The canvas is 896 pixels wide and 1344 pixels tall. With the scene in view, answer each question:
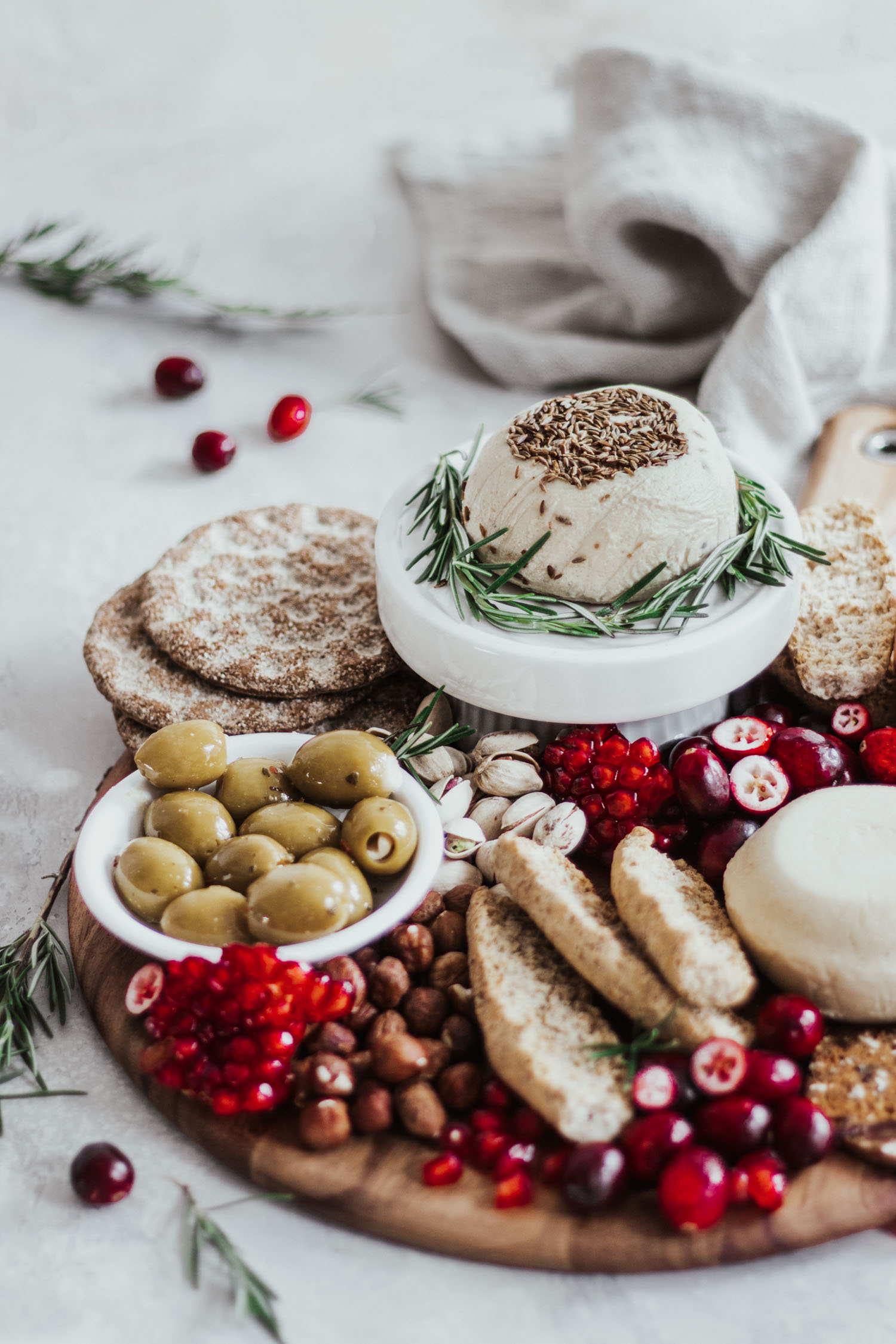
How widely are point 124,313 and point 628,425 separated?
2.25 meters

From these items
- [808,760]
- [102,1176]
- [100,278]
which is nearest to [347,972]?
[102,1176]

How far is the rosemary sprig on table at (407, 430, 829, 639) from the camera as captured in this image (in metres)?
1.91

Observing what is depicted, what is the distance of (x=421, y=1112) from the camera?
1.51m

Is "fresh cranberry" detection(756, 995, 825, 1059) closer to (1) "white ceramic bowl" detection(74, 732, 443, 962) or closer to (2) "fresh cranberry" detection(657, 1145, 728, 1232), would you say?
(2) "fresh cranberry" detection(657, 1145, 728, 1232)

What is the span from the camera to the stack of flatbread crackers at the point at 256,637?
2.10 m

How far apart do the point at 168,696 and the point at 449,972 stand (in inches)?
30.1

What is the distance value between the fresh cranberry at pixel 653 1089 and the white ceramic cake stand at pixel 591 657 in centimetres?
62

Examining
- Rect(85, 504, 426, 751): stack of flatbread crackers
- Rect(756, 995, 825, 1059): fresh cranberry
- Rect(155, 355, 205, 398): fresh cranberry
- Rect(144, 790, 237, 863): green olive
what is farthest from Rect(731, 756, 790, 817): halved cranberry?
Rect(155, 355, 205, 398): fresh cranberry

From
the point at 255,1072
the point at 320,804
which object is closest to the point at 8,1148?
the point at 255,1072

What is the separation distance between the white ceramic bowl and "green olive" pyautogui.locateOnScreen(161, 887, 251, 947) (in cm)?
2

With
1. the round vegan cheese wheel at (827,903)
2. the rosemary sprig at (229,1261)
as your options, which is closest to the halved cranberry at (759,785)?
the round vegan cheese wheel at (827,903)

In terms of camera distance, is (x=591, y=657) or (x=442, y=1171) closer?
(x=442, y=1171)

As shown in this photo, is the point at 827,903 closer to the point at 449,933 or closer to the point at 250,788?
the point at 449,933

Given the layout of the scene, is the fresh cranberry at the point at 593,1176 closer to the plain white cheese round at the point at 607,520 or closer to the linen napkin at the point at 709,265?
the plain white cheese round at the point at 607,520
